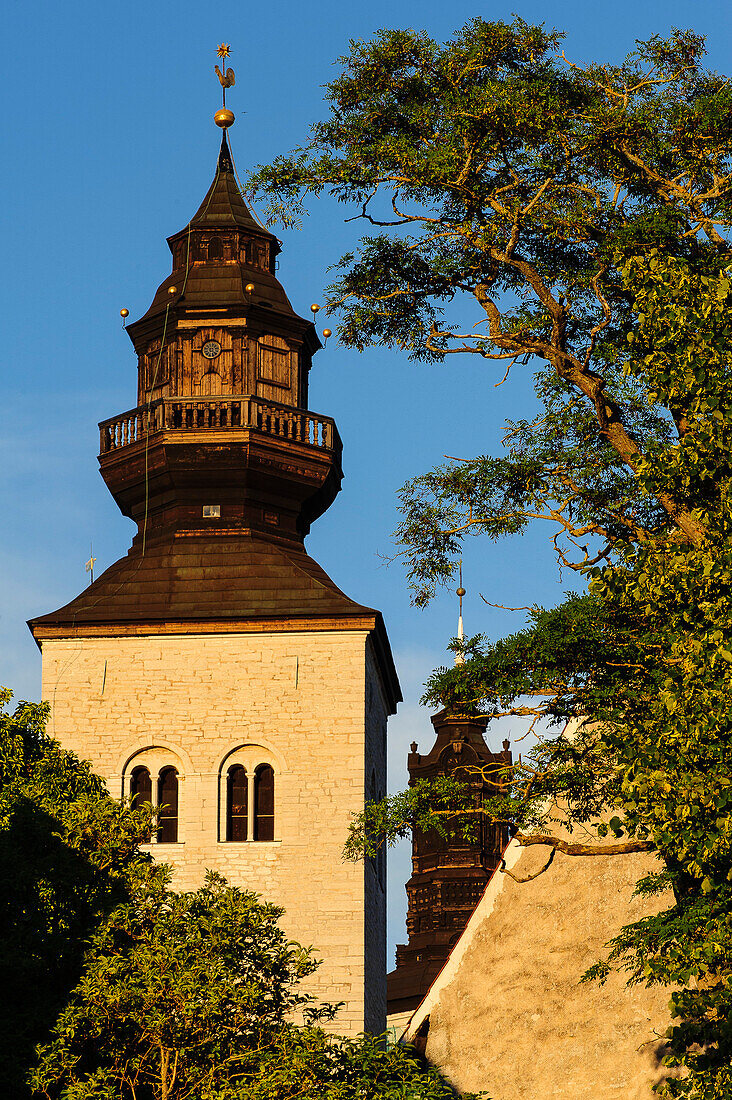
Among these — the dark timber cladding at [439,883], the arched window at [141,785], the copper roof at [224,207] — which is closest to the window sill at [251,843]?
the arched window at [141,785]

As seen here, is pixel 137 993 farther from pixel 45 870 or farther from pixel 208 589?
pixel 208 589

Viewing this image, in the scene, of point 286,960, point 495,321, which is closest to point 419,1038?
point 286,960

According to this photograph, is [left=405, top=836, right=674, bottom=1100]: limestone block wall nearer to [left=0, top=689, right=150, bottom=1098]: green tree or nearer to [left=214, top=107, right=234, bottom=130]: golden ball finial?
[left=0, top=689, right=150, bottom=1098]: green tree

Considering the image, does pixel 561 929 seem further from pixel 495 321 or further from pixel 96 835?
pixel 495 321

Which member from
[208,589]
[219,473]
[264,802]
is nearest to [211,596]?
[208,589]

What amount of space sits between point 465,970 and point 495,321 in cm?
1126

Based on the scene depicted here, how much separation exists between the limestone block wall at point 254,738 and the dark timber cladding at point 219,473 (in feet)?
1.37

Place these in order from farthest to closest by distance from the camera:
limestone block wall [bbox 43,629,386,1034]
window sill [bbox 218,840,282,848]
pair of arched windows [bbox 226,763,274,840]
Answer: pair of arched windows [bbox 226,763,274,840] < window sill [bbox 218,840,282,848] < limestone block wall [bbox 43,629,386,1034]

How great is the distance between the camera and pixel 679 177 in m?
19.2

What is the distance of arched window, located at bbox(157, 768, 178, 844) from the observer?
30875 mm

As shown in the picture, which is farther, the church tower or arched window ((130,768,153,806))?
arched window ((130,768,153,806))

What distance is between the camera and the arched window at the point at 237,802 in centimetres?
3092

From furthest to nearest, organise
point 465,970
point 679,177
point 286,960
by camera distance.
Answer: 1. point 465,970
2. point 286,960
3. point 679,177

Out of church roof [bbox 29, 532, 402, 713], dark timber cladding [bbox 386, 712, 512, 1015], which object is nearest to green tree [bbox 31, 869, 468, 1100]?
church roof [bbox 29, 532, 402, 713]
